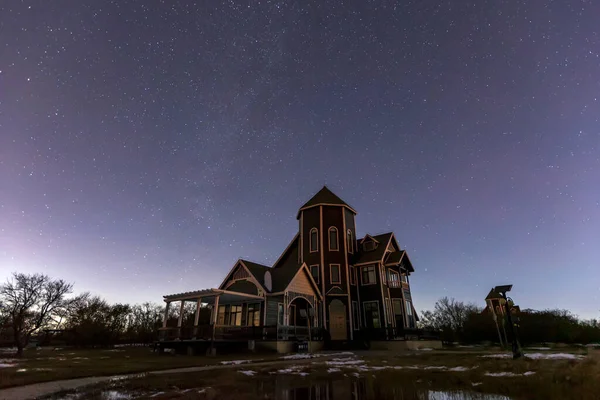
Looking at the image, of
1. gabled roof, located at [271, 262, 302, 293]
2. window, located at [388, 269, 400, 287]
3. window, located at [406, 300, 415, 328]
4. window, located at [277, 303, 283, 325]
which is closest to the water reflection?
window, located at [277, 303, 283, 325]

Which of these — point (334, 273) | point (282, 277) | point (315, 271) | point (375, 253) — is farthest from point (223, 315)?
point (375, 253)

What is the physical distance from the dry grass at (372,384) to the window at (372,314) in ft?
74.5

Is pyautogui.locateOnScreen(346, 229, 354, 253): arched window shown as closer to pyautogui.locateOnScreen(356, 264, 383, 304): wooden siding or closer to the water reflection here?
pyautogui.locateOnScreen(356, 264, 383, 304): wooden siding

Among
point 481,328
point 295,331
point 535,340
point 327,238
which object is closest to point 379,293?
point 327,238

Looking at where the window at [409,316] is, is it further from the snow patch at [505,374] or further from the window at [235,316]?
the snow patch at [505,374]

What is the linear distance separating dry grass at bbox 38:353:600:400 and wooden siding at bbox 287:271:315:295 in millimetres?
17030

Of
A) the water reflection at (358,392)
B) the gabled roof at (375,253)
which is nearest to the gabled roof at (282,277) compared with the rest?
the gabled roof at (375,253)

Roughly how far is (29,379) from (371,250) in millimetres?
31862

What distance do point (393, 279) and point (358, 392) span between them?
2986 centimetres

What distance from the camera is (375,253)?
36.8 meters

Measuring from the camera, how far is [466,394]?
8062mm

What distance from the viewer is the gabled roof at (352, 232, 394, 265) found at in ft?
119

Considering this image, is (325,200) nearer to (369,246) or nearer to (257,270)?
(369,246)

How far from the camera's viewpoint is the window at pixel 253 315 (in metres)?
29.4
